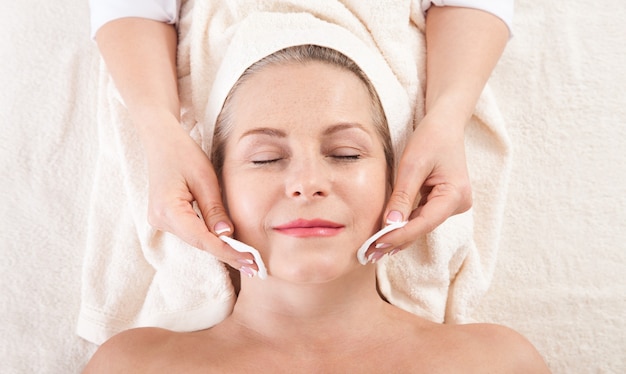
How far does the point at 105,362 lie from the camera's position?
1556 millimetres

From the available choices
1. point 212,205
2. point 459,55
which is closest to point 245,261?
point 212,205

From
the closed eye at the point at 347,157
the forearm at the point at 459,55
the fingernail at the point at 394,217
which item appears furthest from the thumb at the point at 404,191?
the forearm at the point at 459,55

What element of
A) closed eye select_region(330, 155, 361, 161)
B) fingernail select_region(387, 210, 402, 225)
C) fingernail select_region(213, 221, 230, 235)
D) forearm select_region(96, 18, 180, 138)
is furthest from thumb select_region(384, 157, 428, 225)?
forearm select_region(96, 18, 180, 138)

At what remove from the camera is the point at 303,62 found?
1.53m

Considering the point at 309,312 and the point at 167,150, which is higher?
the point at 167,150

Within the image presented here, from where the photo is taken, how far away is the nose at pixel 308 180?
138 cm

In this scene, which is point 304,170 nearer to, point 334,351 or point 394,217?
point 394,217

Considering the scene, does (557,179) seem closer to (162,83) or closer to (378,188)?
(378,188)

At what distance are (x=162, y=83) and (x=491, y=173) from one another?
91 centimetres

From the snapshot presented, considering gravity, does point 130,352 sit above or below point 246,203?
below

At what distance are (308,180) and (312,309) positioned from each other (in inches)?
13.3

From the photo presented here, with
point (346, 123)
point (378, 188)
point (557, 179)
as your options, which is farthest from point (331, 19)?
point (557, 179)

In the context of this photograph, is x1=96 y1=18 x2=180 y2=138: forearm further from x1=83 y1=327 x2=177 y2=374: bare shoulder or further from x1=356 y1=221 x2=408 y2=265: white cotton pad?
x1=356 y1=221 x2=408 y2=265: white cotton pad

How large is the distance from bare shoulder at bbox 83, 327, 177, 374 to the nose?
502 millimetres
